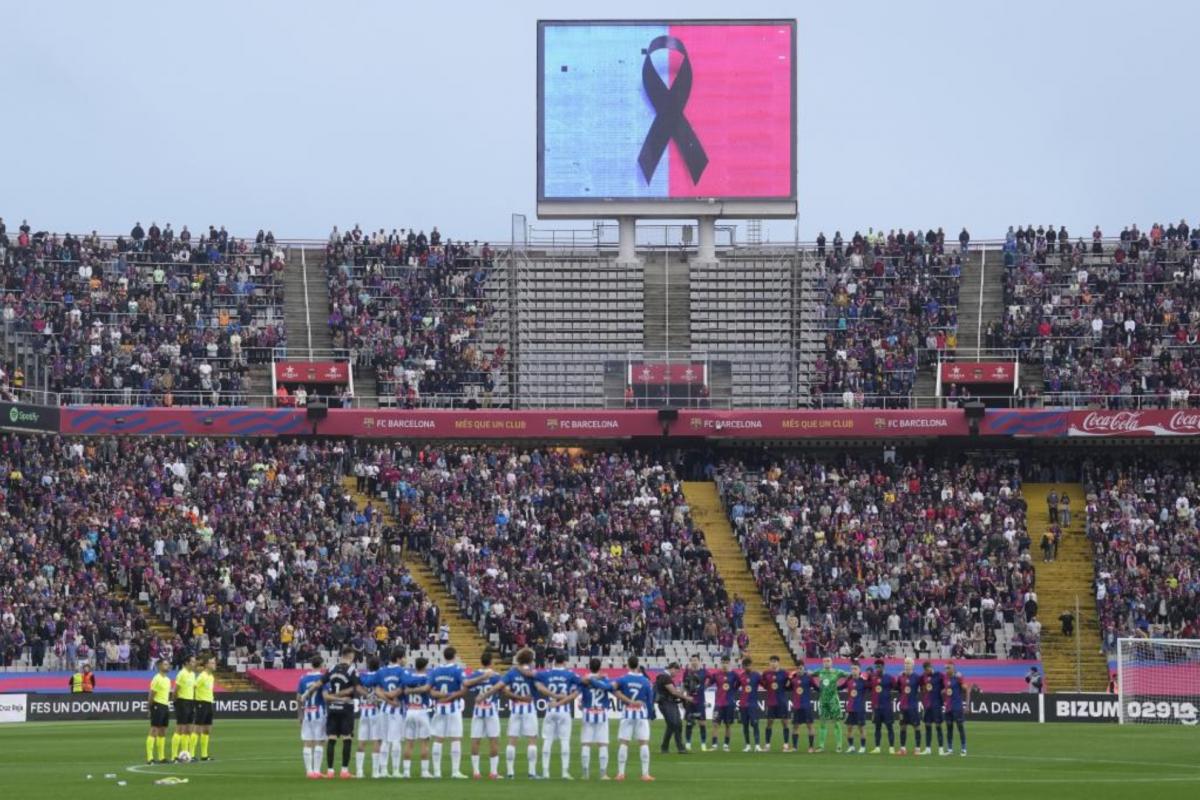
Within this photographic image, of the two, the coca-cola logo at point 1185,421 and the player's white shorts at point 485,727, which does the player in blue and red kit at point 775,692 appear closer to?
the player's white shorts at point 485,727

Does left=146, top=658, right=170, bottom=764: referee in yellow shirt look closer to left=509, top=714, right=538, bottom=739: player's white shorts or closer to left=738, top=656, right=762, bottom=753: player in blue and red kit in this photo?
left=509, top=714, right=538, bottom=739: player's white shorts

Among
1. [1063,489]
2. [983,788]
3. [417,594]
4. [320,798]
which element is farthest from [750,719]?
[1063,489]

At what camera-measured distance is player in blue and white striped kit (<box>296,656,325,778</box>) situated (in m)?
33.3

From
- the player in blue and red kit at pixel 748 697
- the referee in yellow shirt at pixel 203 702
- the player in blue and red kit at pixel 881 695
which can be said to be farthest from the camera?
the player in blue and red kit at pixel 748 697

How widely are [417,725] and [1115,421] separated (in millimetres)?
43761

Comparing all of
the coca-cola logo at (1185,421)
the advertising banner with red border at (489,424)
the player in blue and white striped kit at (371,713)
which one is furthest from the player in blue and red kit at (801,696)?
the coca-cola logo at (1185,421)

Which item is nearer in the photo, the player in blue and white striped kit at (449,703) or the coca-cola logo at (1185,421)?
the player in blue and white striped kit at (449,703)

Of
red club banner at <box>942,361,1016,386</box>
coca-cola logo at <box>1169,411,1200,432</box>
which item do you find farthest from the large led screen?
coca-cola logo at <box>1169,411,1200,432</box>

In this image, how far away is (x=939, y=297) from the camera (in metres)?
79.1

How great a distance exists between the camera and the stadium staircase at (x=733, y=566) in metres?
63.2

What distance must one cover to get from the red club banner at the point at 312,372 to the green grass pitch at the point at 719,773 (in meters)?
28.4

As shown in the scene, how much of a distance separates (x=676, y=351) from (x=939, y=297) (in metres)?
10.2

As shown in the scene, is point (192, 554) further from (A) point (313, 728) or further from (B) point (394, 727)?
(B) point (394, 727)

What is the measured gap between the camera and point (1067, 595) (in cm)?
6638
